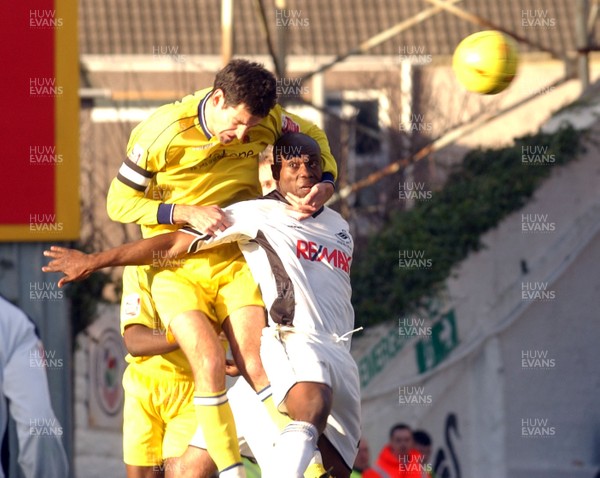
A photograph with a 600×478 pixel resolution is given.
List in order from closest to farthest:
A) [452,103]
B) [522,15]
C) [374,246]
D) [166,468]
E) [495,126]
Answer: [166,468]
[374,246]
[452,103]
[495,126]
[522,15]

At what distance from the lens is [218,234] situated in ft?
24.2

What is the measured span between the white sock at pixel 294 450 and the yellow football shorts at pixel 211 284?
0.90 meters

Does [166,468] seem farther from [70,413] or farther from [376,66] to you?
[376,66]

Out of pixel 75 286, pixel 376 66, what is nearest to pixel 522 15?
pixel 376 66

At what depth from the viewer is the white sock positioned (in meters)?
6.88

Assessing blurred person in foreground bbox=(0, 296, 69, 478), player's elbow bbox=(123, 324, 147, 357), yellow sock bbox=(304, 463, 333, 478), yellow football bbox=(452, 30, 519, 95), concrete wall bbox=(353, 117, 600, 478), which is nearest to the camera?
yellow sock bbox=(304, 463, 333, 478)

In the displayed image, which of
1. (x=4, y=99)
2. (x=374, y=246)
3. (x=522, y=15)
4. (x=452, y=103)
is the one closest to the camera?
(x=4, y=99)

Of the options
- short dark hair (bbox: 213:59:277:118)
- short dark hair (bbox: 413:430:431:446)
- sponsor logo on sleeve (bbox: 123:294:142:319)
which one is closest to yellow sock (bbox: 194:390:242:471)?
sponsor logo on sleeve (bbox: 123:294:142:319)

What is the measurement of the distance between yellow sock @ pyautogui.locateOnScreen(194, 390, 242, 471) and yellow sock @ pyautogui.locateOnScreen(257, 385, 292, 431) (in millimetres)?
270

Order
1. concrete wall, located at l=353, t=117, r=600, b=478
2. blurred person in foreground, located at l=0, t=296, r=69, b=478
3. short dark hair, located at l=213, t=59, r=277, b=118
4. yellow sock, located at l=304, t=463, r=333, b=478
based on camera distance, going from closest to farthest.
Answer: yellow sock, located at l=304, t=463, r=333, b=478, short dark hair, located at l=213, t=59, r=277, b=118, blurred person in foreground, located at l=0, t=296, r=69, b=478, concrete wall, located at l=353, t=117, r=600, b=478

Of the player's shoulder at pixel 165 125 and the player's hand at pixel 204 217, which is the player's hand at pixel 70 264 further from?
the player's shoulder at pixel 165 125

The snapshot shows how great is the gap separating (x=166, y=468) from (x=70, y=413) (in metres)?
3.43

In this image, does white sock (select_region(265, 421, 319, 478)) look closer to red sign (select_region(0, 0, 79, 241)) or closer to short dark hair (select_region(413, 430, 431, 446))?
red sign (select_region(0, 0, 79, 241))

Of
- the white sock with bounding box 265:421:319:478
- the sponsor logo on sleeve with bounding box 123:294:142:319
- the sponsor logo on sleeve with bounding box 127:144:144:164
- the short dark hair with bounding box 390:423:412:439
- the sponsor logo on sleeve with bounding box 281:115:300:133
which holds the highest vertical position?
the sponsor logo on sleeve with bounding box 281:115:300:133
